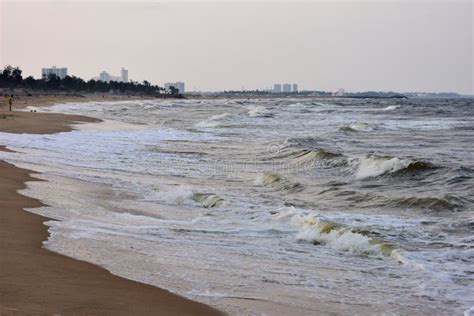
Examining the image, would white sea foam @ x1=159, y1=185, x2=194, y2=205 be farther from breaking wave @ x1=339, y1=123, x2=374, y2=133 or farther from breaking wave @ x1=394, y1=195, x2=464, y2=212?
breaking wave @ x1=339, y1=123, x2=374, y2=133

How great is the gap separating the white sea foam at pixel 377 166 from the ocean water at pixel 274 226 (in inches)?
2.0

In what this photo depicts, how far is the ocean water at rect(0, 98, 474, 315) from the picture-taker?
633 centimetres

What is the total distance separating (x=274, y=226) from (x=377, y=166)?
8475mm

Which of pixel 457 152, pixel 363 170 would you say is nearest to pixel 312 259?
pixel 363 170

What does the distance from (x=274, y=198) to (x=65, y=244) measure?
Result: 5.96 meters

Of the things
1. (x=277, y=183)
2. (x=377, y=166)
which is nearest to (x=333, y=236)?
(x=277, y=183)

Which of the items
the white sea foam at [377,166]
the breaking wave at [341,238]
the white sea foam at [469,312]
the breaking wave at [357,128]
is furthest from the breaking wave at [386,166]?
the breaking wave at [357,128]

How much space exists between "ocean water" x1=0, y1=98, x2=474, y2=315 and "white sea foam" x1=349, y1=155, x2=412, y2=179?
0.17ft

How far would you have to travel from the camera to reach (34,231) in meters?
7.88

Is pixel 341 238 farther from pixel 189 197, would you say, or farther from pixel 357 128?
pixel 357 128

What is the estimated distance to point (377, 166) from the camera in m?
17.4

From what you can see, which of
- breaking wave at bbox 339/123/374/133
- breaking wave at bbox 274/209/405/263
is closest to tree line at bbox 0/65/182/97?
breaking wave at bbox 339/123/374/133

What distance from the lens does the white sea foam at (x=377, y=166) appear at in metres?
16.9

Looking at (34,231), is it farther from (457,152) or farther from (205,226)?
(457,152)
